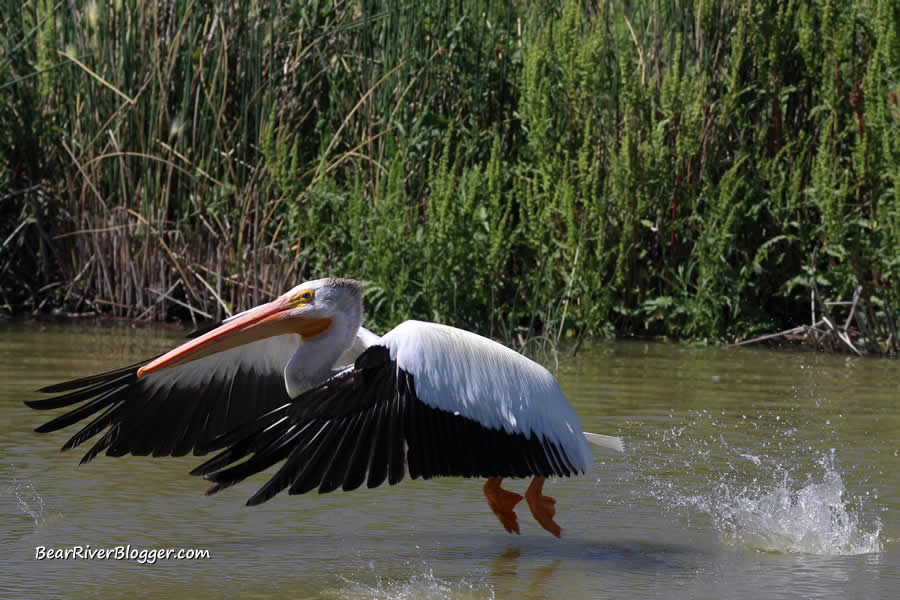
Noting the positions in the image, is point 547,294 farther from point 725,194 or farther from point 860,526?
point 860,526

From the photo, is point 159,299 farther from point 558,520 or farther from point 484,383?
point 484,383

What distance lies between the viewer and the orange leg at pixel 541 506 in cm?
421

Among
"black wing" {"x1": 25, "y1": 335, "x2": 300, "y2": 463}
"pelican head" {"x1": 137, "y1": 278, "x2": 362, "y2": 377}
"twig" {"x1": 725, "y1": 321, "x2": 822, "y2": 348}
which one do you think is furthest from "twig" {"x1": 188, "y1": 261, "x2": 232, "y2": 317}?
"pelican head" {"x1": 137, "y1": 278, "x2": 362, "y2": 377}

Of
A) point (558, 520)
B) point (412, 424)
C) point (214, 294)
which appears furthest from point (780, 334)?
point (412, 424)

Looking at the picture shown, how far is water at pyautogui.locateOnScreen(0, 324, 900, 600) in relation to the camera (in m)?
3.70

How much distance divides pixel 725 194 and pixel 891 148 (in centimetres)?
93

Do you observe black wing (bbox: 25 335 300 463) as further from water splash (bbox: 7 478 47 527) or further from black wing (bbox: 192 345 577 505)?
black wing (bbox: 192 345 577 505)

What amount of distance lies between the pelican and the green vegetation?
3087mm

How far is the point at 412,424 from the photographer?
12.3 feet

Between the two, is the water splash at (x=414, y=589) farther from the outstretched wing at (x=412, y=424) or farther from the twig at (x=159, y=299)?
the twig at (x=159, y=299)

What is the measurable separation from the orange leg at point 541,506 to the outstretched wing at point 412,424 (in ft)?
0.45

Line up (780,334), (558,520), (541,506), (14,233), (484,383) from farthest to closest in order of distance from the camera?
(14,233) → (780,334) → (558,520) → (541,506) → (484,383)

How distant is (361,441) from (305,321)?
2.33ft

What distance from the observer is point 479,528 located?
441cm
